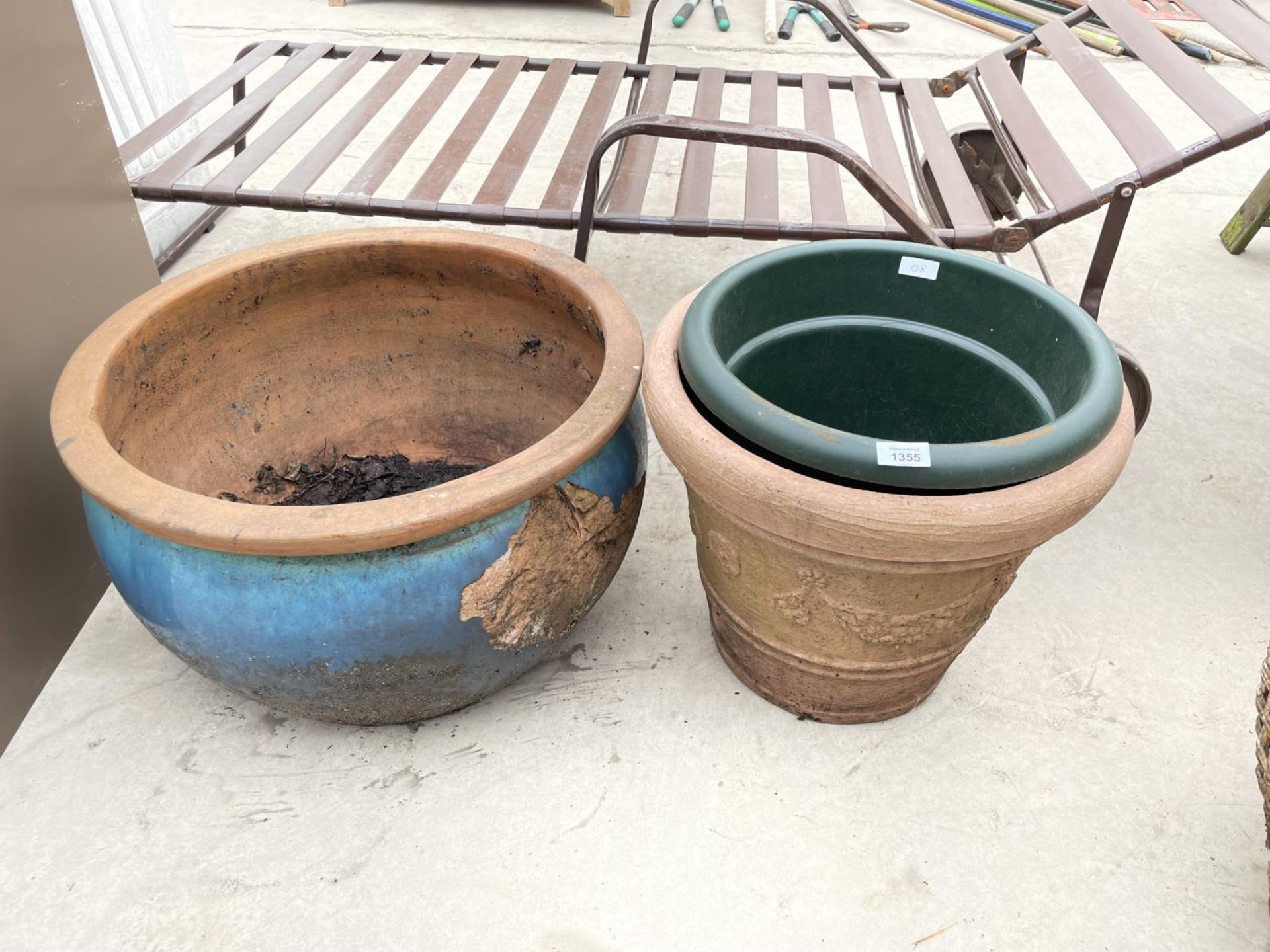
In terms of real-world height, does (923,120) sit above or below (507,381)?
above

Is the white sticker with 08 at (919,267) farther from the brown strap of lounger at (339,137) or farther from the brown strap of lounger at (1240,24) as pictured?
the brown strap of lounger at (339,137)

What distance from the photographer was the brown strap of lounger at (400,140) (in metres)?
2.06

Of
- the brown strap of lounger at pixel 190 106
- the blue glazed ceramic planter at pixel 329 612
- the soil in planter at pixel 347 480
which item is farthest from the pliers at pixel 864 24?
the blue glazed ceramic planter at pixel 329 612

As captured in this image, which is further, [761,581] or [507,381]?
[507,381]

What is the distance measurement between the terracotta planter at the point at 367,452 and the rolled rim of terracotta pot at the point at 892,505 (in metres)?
0.20

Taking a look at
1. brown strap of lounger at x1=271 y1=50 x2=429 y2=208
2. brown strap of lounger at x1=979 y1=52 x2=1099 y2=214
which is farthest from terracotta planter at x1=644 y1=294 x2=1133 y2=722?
brown strap of lounger at x1=271 y1=50 x2=429 y2=208

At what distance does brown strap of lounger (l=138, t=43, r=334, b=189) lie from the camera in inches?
81.7

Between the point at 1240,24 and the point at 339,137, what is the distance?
218cm

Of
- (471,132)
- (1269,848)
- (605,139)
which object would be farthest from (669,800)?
(471,132)

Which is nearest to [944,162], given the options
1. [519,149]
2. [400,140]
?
[519,149]

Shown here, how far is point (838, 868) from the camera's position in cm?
143

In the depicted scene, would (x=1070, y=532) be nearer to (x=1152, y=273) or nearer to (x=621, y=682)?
(x=621, y=682)

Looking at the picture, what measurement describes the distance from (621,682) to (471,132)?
1.48 meters

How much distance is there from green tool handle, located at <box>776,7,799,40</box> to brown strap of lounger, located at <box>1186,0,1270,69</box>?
256 cm
